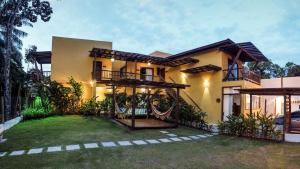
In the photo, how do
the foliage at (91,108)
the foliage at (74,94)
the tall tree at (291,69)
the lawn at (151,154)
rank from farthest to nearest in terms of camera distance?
the tall tree at (291,69), the foliage at (74,94), the foliage at (91,108), the lawn at (151,154)

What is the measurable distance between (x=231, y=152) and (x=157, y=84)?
4.89m

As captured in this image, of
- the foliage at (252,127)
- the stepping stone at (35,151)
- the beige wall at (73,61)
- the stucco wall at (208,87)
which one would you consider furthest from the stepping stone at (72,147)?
the beige wall at (73,61)

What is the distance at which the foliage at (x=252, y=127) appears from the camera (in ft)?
26.8

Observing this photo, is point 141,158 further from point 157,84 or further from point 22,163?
point 157,84

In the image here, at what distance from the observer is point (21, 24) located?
14648 mm

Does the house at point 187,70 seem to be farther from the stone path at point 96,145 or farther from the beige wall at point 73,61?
the stone path at point 96,145

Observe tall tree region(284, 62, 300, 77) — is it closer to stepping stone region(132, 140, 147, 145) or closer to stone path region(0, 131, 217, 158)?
stone path region(0, 131, 217, 158)

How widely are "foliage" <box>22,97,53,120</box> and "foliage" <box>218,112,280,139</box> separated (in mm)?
9614

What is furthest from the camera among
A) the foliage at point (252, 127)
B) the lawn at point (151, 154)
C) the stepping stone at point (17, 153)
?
the foliage at point (252, 127)

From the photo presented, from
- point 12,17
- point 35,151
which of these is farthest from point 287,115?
point 12,17

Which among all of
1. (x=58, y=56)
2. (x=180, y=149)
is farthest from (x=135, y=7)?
(x=180, y=149)

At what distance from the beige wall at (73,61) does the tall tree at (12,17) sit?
187 cm

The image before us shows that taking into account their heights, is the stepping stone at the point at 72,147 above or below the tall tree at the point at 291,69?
below

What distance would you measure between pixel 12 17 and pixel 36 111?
571 centimetres
